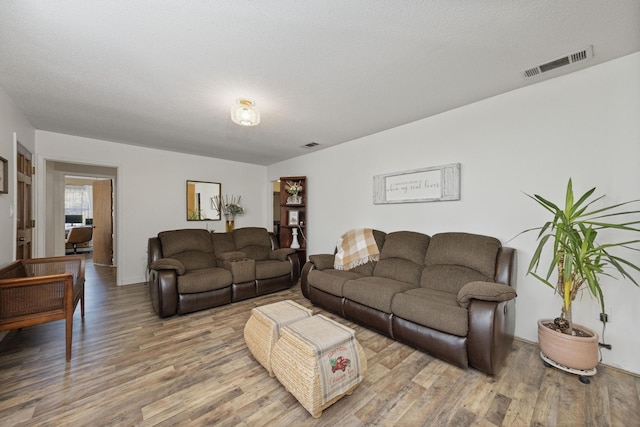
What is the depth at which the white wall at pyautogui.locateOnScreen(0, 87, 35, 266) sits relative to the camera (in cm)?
228

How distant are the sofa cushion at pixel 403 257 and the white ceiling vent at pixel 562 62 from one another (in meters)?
1.75

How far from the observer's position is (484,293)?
5.92ft

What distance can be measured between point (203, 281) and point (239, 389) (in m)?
1.62

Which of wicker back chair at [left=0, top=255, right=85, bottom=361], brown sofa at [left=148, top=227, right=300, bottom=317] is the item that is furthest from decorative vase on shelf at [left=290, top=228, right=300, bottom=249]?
wicker back chair at [left=0, top=255, right=85, bottom=361]

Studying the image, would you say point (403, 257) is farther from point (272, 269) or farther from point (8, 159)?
point (8, 159)

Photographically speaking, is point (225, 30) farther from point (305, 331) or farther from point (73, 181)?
point (73, 181)

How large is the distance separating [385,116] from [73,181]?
29.7 feet

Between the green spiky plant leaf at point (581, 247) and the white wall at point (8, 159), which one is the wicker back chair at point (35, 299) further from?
the green spiky plant leaf at point (581, 247)

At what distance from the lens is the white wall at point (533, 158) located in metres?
1.88

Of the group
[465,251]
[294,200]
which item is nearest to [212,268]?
[294,200]

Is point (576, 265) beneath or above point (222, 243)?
above

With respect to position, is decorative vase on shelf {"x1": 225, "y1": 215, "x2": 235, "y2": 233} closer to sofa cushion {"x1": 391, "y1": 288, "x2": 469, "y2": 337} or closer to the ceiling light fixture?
the ceiling light fixture

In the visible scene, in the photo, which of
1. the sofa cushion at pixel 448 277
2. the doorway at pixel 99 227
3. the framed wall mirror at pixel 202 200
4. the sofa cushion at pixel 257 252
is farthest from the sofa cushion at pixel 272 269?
the doorway at pixel 99 227

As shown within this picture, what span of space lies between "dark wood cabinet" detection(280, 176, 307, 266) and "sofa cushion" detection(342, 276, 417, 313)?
207cm
